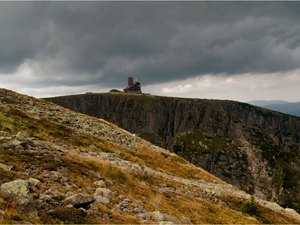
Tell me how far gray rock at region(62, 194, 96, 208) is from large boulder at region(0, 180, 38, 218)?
6.41ft

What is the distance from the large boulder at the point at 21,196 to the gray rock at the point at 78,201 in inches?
76.9

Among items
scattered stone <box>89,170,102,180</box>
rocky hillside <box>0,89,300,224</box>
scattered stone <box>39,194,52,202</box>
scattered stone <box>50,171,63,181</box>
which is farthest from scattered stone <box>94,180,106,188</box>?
scattered stone <box>39,194,52,202</box>

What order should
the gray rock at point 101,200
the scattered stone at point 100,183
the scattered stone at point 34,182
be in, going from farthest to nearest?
1. the scattered stone at point 100,183
2. the gray rock at point 101,200
3. the scattered stone at point 34,182

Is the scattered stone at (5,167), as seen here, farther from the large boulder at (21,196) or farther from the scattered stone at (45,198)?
the scattered stone at (45,198)

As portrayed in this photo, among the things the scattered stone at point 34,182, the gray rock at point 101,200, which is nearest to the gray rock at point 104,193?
the gray rock at point 101,200

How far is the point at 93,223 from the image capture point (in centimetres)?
936

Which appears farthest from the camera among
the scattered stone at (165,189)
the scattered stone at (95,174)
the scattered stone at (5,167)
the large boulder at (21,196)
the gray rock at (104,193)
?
the scattered stone at (165,189)

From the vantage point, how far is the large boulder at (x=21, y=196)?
8.46 meters

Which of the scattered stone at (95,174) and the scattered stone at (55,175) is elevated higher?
the scattered stone at (55,175)

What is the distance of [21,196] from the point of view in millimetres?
8969

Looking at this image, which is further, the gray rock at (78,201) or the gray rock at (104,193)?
the gray rock at (104,193)

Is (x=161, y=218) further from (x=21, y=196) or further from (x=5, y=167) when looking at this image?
(x=5, y=167)

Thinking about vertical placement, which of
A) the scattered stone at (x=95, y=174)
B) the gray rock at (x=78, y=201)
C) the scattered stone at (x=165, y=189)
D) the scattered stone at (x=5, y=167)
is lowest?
the scattered stone at (x=165, y=189)

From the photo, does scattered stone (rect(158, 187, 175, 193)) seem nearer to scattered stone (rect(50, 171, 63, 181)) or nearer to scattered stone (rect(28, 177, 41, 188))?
scattered stone (rect(50, 171, 63, 181))
